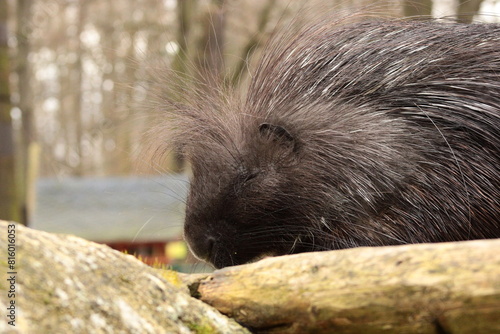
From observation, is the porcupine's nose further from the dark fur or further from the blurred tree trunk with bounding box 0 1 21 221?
the blurred tree trunk with bounding box 0 1 21 221

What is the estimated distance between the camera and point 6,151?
169 inches

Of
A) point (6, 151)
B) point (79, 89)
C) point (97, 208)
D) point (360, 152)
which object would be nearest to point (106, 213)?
point (97, 208)

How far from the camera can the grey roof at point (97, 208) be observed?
8531 mm

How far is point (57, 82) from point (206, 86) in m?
15.0

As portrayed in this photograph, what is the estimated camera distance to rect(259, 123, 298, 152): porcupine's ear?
2.20 m

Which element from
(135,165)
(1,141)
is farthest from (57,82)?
(135,165)

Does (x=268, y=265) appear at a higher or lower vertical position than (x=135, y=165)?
higher

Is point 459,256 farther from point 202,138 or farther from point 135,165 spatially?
point 135,165

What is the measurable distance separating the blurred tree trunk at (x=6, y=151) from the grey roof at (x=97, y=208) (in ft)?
11.3

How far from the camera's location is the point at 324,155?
2.15 meters

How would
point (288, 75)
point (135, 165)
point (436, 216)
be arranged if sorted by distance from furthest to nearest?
point (135, 165) → point (288, 75) → point (436, 216)

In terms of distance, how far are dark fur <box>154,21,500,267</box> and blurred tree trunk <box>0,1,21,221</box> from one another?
245 centimetres

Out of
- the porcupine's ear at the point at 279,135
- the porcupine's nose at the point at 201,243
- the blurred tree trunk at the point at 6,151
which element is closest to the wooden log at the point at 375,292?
the porcupine's nose at the point at 201,243

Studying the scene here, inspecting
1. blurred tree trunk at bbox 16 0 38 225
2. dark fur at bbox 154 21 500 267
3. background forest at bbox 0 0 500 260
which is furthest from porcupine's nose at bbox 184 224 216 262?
blurred tree trunk at bbox 16 0 38 225
